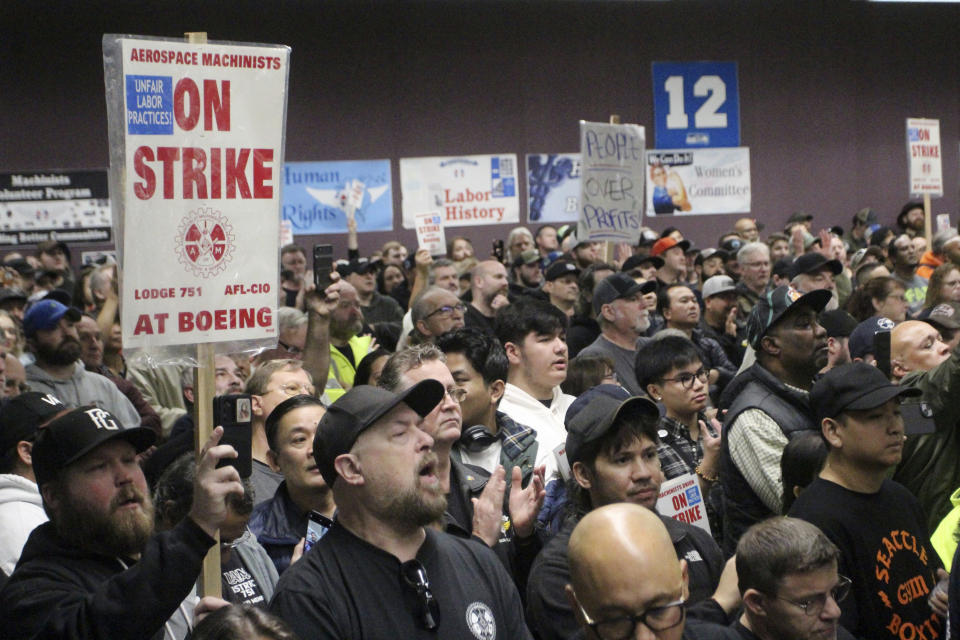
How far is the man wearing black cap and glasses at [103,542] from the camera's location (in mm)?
2660

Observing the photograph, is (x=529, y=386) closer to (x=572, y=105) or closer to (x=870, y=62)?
(x=572, y=105)

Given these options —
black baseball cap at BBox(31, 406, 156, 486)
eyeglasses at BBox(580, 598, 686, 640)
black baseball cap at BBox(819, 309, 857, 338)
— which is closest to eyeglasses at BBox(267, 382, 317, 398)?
black baseball cap at BBox(31, 406, 156, 486)

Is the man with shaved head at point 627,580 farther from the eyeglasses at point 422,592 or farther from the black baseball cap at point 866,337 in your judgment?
the black baseball cap at point 866,337

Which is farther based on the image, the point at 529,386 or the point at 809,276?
the point at 809,276

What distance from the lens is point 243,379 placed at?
675cm

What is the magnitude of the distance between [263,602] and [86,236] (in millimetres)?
12255

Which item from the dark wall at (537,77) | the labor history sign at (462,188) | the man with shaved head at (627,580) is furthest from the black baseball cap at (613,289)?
the labor history sign at (462,188)

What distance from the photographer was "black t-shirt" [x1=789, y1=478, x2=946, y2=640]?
144 inches

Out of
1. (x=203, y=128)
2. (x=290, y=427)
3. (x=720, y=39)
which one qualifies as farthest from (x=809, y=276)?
(x=720, y=39)

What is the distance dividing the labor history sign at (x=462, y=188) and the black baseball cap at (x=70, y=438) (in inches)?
545

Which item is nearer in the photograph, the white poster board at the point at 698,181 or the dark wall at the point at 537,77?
the dark wall at the point at 537,77

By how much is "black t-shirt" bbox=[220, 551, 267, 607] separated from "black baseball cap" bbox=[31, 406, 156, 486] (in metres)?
0.72

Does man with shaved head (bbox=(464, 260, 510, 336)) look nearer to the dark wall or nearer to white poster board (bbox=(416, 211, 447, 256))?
white poster board (bbox=(416, 211, 447, 256))

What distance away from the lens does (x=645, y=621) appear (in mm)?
2629
